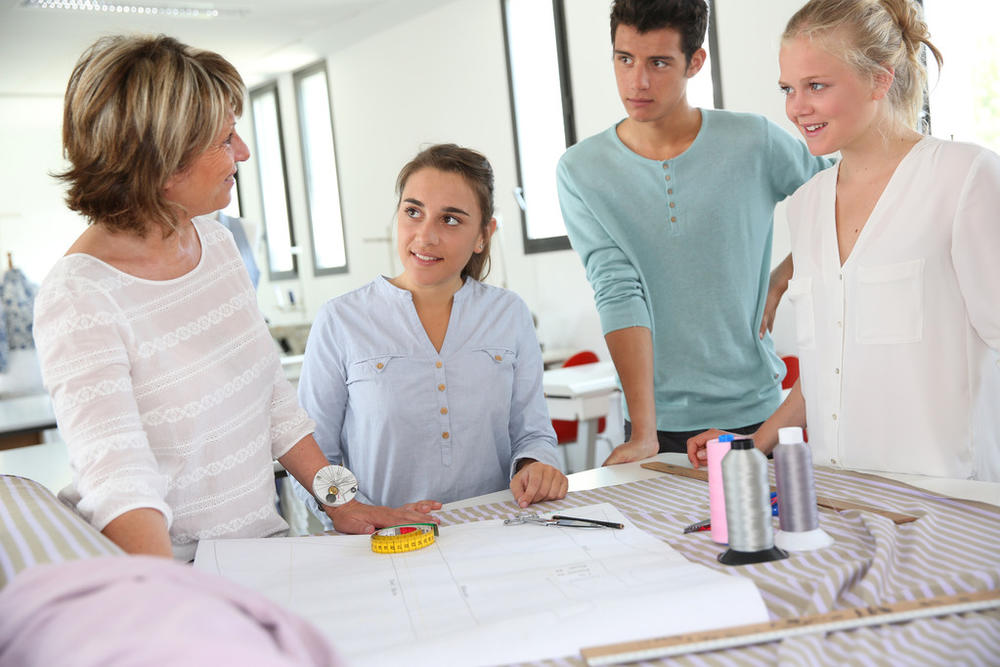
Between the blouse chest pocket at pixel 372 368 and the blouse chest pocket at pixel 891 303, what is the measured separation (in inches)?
33.1

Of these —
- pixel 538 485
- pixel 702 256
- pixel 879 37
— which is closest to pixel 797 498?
pixel 538 485

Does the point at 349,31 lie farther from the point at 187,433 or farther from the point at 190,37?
the point at 187,433

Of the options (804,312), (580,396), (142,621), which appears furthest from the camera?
(580,396)

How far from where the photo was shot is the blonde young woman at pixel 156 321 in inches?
40.6

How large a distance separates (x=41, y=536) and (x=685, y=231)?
153 cm

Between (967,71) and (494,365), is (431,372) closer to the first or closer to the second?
(494,365)

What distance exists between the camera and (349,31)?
7.07 m

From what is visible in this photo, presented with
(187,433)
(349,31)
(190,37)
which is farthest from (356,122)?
(187,433)

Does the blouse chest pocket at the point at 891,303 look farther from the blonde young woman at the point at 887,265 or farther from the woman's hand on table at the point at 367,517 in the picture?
the woman's hand on table at the point at 367,517

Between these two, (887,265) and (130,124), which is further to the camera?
(887,265)

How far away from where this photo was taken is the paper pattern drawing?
33.8 inches

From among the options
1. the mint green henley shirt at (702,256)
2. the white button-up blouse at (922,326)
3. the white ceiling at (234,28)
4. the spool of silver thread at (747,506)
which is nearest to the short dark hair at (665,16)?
the mint green henley shirt at (702,256)

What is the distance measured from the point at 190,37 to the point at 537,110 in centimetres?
291

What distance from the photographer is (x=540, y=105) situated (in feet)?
19.2
